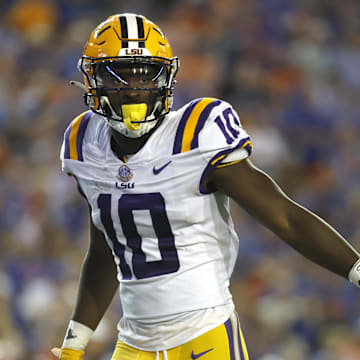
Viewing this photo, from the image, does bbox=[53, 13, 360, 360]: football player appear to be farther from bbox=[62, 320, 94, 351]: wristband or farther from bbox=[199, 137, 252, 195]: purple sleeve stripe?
bbox=[62, 320, 94, 351]: wristband

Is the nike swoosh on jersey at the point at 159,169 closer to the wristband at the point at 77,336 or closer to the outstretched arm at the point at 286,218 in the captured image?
the outstretched arm at the point at 286,218

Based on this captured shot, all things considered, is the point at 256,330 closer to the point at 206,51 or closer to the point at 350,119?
the point at 350,119

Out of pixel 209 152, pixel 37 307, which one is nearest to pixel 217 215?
pixel 209 152

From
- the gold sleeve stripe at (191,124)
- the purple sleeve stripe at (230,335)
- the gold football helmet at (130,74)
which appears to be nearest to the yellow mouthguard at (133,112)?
the gold football helmet at (130,74)

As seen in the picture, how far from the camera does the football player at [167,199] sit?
1.66 m

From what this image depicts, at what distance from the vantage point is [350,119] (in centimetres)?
439

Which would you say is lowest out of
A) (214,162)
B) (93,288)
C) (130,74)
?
(93,288)

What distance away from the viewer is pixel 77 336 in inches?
76.4

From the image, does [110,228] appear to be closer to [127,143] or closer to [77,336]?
[127,143]

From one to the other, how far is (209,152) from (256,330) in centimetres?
201

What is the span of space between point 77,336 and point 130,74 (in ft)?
2.31

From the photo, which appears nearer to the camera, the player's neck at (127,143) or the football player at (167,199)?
the football player at (167,199)

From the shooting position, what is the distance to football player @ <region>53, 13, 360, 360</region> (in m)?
1.66

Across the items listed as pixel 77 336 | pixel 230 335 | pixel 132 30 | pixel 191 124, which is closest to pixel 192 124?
pixel 191 124
